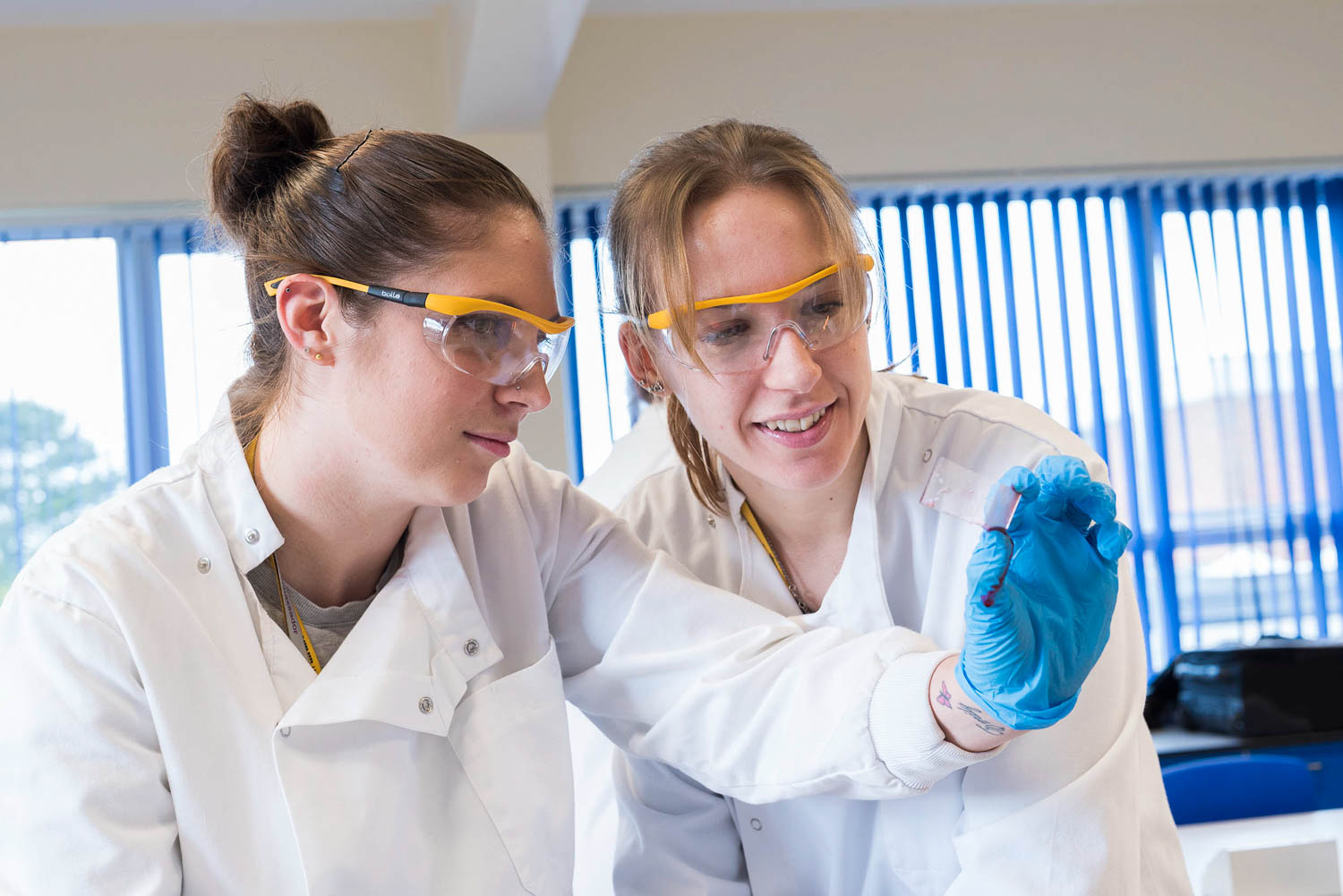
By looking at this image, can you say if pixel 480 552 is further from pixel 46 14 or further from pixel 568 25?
pixel 46 14

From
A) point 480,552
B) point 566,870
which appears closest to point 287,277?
point 480,552

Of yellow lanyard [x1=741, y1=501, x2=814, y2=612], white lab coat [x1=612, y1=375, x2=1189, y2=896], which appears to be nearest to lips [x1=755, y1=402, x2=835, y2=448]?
white lab coat [x1=612, y1=375, x2=1189, y2=896]

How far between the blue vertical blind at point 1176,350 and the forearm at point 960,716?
3492 mm

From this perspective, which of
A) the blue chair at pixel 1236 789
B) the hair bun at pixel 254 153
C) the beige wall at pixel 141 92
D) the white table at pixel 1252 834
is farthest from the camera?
the beige wall at pixel 141 92

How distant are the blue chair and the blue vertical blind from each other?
204 centimetres

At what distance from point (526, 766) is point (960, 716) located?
49 cm

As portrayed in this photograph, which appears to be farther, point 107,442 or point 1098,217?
point 1098,217

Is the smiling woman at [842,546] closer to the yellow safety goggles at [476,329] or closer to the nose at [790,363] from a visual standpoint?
the nose at [790,363]

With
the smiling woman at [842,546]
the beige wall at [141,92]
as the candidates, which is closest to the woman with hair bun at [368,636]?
the smiling woman at [842,546]

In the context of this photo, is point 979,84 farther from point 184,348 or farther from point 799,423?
point 799,423

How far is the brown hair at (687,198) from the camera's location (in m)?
1.31

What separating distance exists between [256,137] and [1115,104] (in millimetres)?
4149

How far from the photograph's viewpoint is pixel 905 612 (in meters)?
1.40

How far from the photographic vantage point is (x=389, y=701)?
1175mm
